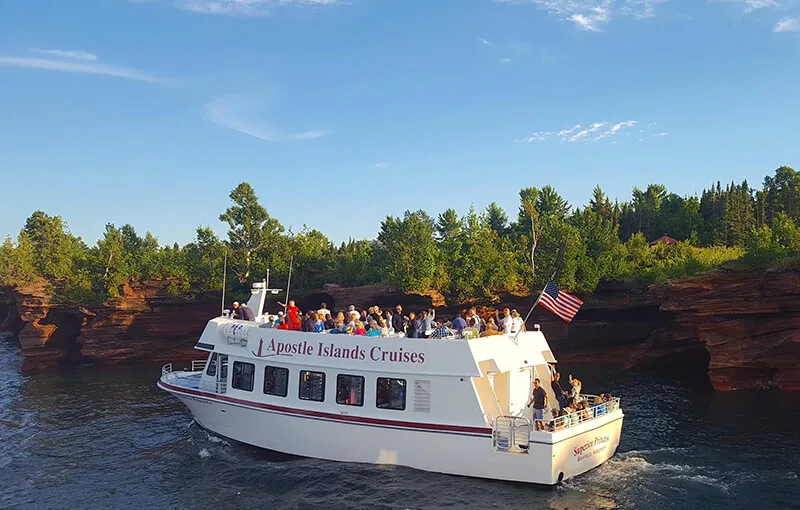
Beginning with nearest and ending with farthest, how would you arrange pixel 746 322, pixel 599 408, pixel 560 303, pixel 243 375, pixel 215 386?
pixel 599 408, pixel 560 303, pixel 243 375, pixel 215 386, pixel 746 322

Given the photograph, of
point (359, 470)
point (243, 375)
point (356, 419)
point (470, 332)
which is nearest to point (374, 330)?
point (356, 419)

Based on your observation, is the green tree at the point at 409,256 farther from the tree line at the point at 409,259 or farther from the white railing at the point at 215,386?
the white railing at the point at 215,386

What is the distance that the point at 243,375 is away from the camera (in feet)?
61.9

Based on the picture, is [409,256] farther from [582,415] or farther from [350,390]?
[582,415]

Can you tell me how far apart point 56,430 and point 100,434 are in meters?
2.45

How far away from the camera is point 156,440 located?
2108cm

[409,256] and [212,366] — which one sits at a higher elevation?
[409,256]

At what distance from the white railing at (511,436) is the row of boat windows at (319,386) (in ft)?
9.16

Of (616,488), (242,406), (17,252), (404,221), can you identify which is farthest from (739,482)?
(17,252)

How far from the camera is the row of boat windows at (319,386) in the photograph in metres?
16.5

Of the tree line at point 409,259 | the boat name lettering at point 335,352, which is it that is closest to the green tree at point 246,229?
the tree line at point 409,259

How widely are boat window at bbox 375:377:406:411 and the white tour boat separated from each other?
0.10ft

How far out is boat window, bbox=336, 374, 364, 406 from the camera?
1683cm

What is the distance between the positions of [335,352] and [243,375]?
150 inches
